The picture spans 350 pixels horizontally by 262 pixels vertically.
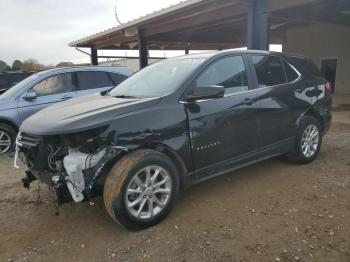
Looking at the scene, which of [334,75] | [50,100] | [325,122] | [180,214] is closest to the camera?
[180,214]

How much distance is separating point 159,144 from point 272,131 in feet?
5.98

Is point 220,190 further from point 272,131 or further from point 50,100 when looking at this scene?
point 50,100

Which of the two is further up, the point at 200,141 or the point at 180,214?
the point at 200,141

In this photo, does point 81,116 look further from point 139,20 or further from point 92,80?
point 139,20

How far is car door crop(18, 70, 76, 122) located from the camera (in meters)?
7.02

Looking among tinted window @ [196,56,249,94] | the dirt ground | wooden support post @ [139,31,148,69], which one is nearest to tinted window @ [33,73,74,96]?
the dirt ground

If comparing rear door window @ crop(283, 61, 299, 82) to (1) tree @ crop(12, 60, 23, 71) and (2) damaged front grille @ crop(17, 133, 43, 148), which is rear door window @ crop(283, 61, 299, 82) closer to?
(2) damaged front grille @ crop(17, 133, 43, 148)

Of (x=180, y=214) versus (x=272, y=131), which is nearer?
(x=180, y=214)

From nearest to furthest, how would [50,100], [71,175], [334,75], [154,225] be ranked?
[71,175]
[154,225]
[50,100]
[334,75]

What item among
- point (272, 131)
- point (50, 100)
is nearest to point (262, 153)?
point (272, 131)

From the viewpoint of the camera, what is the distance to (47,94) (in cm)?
738

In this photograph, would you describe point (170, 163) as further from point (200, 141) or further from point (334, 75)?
point (334, 75)

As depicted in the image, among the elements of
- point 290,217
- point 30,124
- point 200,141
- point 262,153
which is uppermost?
point 30,124

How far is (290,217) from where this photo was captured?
353 centimetres
